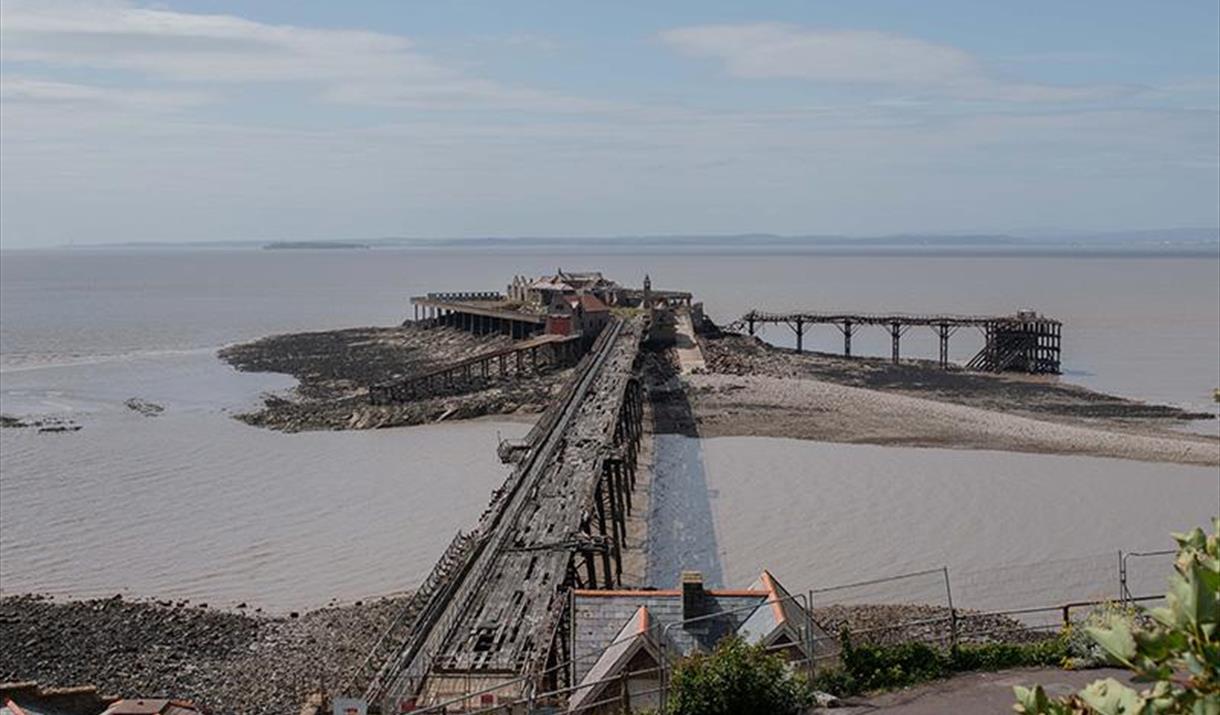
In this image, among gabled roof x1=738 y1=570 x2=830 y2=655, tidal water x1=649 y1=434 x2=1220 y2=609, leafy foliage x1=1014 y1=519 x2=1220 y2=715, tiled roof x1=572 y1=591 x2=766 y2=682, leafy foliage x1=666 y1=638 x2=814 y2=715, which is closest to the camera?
leafy foliage x1=1014 y1=519 x2=1220 y2=715

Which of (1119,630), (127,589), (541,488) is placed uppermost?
(1119,630)

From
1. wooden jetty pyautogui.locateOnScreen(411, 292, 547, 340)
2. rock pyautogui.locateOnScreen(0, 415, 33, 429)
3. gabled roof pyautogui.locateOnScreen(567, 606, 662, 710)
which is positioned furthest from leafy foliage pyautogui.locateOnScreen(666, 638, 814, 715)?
wooden jetty pyautogui.locateOnScreen(411, 292, 547, 340)

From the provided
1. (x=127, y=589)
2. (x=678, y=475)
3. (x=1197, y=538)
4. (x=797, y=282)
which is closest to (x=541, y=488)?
(x=127, y=589)

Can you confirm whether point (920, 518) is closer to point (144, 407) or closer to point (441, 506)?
point (441, 506)

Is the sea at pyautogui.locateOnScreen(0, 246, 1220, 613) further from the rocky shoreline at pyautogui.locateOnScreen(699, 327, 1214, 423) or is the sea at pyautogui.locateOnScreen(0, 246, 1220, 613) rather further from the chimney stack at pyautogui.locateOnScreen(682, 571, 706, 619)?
the chimney stack at pyautogui.locateOnScreen(682, 571, 706, 619)

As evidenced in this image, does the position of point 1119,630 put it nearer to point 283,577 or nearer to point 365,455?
point 283,577

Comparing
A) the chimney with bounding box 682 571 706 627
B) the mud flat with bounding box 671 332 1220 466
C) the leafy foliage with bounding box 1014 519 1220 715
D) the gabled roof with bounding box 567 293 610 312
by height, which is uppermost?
the leafy foliage with bounding box 1014 519 1220 715

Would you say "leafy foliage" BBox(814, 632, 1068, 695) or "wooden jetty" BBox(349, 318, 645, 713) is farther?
"wooden jetty" BBox(349, 318, 645, 713)
